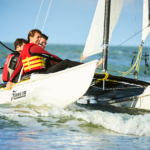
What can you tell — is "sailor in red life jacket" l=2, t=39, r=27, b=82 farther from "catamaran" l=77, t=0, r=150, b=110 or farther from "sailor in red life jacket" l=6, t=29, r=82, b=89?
"catamaran" l=77, t=0, r=150, b=110

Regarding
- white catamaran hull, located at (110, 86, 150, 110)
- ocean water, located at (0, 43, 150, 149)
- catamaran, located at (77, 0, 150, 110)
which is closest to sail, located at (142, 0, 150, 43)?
catamaran, located at (77, 0, 150, 110)

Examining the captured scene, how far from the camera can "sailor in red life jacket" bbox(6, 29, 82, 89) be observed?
12.1ft

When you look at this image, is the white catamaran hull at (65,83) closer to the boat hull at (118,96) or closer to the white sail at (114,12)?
the boat hull at (118,96)

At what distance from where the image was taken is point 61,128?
2891 millimetres

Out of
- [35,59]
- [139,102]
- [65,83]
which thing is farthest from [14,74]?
[139,102]

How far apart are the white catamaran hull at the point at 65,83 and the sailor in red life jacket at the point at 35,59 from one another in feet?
0.57

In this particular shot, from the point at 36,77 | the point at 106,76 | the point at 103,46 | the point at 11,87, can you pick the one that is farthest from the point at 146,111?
A: the point at 11,87

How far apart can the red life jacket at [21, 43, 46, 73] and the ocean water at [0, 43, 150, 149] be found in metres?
0.38

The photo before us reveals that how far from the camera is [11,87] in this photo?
410cm

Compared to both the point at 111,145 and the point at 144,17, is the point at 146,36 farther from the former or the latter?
the point at 111,145

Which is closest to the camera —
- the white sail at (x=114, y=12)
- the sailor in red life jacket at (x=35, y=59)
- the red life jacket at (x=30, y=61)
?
the sailor in red life jacket at (x=35, y=59)

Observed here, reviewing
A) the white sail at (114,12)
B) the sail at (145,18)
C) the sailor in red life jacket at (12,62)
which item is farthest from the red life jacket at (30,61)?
the sail at (145,18)

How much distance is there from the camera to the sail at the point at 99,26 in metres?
5.01

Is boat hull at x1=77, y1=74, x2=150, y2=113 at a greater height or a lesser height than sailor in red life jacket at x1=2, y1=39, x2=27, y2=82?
lesser
